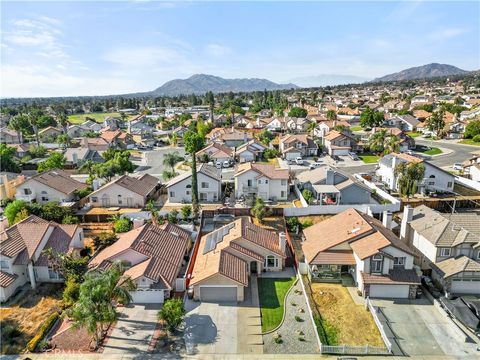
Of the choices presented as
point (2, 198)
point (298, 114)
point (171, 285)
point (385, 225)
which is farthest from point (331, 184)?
point (298, 114)

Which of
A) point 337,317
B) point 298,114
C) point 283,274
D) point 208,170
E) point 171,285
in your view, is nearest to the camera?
point 337,317

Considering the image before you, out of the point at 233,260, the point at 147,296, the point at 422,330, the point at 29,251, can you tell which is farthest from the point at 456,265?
the point at 29,251

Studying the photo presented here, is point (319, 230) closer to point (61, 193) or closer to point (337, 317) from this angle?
point (337, 317)

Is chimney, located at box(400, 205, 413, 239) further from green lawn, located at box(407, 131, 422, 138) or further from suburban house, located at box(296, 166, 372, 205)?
green lawn, located at box(407, 131, 422, 138)

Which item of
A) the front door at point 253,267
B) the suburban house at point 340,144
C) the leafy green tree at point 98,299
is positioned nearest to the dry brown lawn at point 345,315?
the front door at point 253,267

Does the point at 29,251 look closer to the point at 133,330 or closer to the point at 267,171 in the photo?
the point at 133,330

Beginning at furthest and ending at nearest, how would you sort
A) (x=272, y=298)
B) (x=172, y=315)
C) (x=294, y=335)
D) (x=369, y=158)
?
(x=369, y=158) → (x=272, y=298) → (x=294, y=335) → (x=172, y=315)
